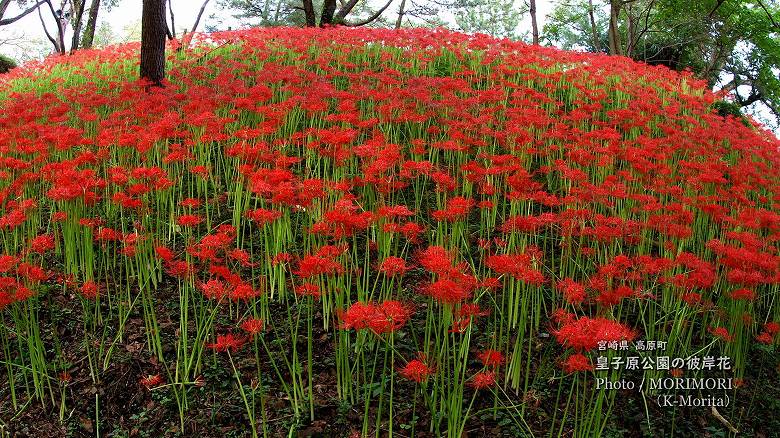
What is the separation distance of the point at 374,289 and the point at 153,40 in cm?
695

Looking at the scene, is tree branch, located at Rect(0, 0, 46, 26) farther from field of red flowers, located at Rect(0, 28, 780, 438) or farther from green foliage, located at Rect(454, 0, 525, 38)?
green foliage, located at Rect(454, 0, 525, 38)

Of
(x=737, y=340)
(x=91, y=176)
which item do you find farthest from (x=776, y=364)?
(x=91, y=176)

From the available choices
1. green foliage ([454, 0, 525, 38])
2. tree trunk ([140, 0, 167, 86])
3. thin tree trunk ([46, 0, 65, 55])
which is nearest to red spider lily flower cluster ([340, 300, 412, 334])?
tree trunk ([140, 0, 167, 86])

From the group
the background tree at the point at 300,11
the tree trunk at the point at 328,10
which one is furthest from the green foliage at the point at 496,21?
the tree trunk at the point at 328,10

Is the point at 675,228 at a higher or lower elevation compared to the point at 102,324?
higher

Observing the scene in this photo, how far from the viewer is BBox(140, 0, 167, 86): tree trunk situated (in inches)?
342

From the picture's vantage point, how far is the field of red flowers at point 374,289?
11.4 ft

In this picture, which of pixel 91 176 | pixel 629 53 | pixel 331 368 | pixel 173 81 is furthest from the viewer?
pixel 629 53

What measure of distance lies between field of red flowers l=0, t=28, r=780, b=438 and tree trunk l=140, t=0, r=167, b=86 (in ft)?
Answer: 5.48

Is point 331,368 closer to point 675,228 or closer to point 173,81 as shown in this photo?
point 675,228

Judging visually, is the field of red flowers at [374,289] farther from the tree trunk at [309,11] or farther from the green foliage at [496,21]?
the green foliage at [496,21]

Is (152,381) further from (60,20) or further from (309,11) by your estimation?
(60,20)

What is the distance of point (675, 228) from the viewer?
4.35 meters

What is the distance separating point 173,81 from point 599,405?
837 centimetres
